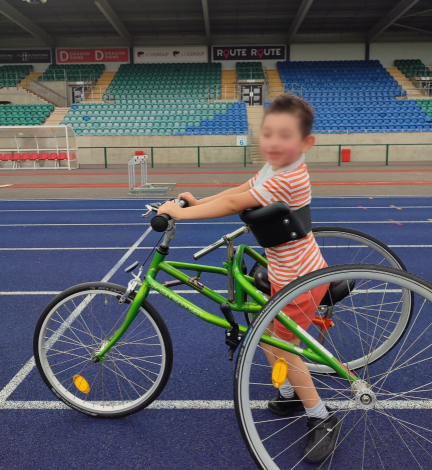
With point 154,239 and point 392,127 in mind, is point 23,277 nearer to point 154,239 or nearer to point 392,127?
point 154,239

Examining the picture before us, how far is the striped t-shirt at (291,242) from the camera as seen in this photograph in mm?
2037

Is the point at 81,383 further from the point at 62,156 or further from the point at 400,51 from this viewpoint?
the point at 400,51

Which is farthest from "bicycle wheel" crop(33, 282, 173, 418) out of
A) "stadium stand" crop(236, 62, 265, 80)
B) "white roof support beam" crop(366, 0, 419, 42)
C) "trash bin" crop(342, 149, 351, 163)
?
"stadium stand" crop(236, 62, 265, 80)

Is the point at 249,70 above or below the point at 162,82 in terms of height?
above

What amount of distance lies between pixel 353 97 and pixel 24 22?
2508cm

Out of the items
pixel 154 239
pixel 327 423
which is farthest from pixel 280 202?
pixel 154 239

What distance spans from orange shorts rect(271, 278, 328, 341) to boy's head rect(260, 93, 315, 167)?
2.18ft

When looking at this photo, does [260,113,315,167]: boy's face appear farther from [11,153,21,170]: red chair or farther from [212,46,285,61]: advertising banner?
[212,46,285,61]: advertising banner

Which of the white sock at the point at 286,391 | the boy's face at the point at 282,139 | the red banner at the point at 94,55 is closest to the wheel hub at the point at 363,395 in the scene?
the white sock at the point at 286,391

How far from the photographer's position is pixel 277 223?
2.03m

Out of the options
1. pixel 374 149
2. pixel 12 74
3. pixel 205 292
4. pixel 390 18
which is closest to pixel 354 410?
pixel 205 292

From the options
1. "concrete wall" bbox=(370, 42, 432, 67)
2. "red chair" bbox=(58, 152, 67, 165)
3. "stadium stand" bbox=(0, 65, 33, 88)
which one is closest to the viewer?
"red chair" bbox=(58, 152, 67, 165)

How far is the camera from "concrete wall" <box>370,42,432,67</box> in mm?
36469

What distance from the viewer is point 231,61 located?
Answer: 37000mm
